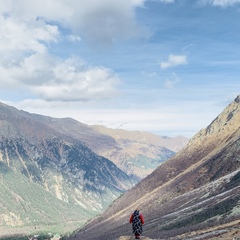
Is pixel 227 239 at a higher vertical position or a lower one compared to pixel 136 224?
lower

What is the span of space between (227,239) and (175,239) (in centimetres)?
7980

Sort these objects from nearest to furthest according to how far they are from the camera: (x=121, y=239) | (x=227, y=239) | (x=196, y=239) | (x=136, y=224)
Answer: (x=136, y=224) → (x=121, y=239) → (x=227, y=239) → (x=196, y=239)

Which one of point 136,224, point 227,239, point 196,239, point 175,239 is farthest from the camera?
point 175,239

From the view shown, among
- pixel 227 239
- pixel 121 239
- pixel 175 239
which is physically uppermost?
pixel 121 239

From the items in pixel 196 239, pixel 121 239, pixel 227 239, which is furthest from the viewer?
pixel 196 239

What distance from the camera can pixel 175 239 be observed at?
188m

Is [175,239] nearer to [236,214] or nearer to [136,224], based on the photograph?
[236,214]

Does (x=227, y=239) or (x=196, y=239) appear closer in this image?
(x=227, y=239)

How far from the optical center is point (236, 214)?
19962 cm

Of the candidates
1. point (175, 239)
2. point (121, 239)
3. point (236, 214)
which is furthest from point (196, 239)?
point (121, 239)

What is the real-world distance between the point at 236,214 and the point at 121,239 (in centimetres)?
13255

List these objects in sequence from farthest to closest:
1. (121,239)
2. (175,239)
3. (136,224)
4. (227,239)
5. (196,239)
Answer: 1. (175,239)
2. (196,239)
3. (227,239)
4. (121,239)
5. (136,224)

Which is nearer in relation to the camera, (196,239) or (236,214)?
(196,239)

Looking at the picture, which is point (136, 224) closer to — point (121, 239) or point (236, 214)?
point (121, 239)
